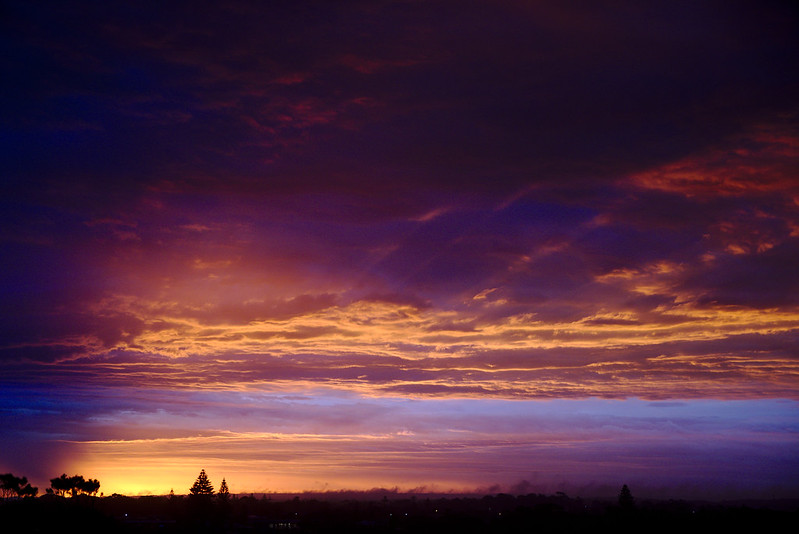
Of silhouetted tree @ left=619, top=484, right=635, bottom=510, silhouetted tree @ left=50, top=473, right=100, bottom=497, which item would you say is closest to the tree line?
silhouetted tree @ left=50, top=473, right=100, bottom=497

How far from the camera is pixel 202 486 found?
456 feet

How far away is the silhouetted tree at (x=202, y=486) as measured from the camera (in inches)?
5408

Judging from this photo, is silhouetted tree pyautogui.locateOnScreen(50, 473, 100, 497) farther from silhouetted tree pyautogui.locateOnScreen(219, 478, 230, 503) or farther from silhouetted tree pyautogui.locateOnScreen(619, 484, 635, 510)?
silhouetted tree pyautogui.locateOnScreen(619, 484, 635, 510)

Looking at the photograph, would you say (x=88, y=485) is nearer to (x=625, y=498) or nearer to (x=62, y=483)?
(x=62, y=483)

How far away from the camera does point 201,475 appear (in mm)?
139750

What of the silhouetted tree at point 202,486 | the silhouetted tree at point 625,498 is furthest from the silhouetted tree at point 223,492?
the silhouetted tree at point 625,498

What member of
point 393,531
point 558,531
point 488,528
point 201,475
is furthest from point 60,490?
point 558,531

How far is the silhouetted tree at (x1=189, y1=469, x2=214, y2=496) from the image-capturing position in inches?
5408

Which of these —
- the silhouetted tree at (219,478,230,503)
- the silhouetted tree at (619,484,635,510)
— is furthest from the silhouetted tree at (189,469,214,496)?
the silhouetted tree at (619,484,635,510)

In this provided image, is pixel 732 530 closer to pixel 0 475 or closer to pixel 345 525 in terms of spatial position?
pixel 345 525

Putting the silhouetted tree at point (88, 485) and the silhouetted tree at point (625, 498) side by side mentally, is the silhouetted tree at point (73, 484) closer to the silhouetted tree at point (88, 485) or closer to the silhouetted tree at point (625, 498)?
the silhouetted tree at point (88, 485)

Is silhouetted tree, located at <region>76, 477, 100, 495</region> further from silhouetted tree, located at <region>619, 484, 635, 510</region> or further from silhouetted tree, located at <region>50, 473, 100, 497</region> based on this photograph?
silhouetted tree, located at <region>619, 484, 635, 510</region>

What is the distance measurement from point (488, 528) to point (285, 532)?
34.2 metres

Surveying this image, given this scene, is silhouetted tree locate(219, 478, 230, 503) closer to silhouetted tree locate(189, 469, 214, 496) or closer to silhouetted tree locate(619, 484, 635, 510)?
silhouetted tree locate(189, 469, 214, 496)
